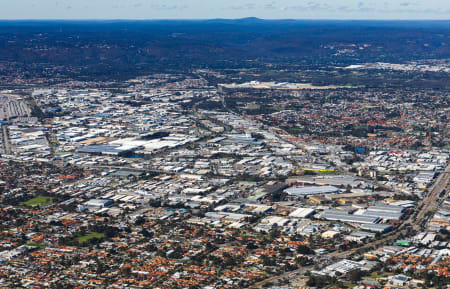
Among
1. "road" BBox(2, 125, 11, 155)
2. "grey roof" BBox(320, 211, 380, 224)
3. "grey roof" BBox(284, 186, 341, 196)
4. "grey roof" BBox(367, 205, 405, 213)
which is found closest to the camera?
"grey roof" BBox(320, 211, 380, 224)

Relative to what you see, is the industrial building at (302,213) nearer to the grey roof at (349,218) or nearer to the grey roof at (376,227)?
the grey roof at (349,218)

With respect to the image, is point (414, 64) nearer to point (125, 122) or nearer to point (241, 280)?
point (125, 122)

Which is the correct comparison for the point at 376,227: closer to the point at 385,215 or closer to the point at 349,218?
the point at 349,218

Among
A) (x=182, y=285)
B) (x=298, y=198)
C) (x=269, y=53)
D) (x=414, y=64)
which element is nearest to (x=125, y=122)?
(x=298, y=198)

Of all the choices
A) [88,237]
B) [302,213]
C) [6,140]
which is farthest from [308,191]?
[6,140]

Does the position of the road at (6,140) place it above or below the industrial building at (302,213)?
below

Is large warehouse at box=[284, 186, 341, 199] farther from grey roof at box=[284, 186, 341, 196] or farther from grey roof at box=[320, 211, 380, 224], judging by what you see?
grey roof at box=[320, 211, 380, 224]

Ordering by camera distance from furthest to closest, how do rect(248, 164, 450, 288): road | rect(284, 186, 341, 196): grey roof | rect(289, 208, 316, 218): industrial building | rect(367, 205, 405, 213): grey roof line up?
rect(284, 186, 341, 196): grey roof
rect(367, 205, 405, 213): grey roof
rect(289, 208, 316, 218): industrial building
rect(248, 164, 450, 288): road

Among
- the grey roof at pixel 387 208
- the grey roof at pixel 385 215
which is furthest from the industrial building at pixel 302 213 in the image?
the grey roof at pixel 387 208

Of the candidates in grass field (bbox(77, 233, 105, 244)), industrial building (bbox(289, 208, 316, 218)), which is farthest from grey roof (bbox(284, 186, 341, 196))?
grass field (bbox(77, 233, 105, 244))
